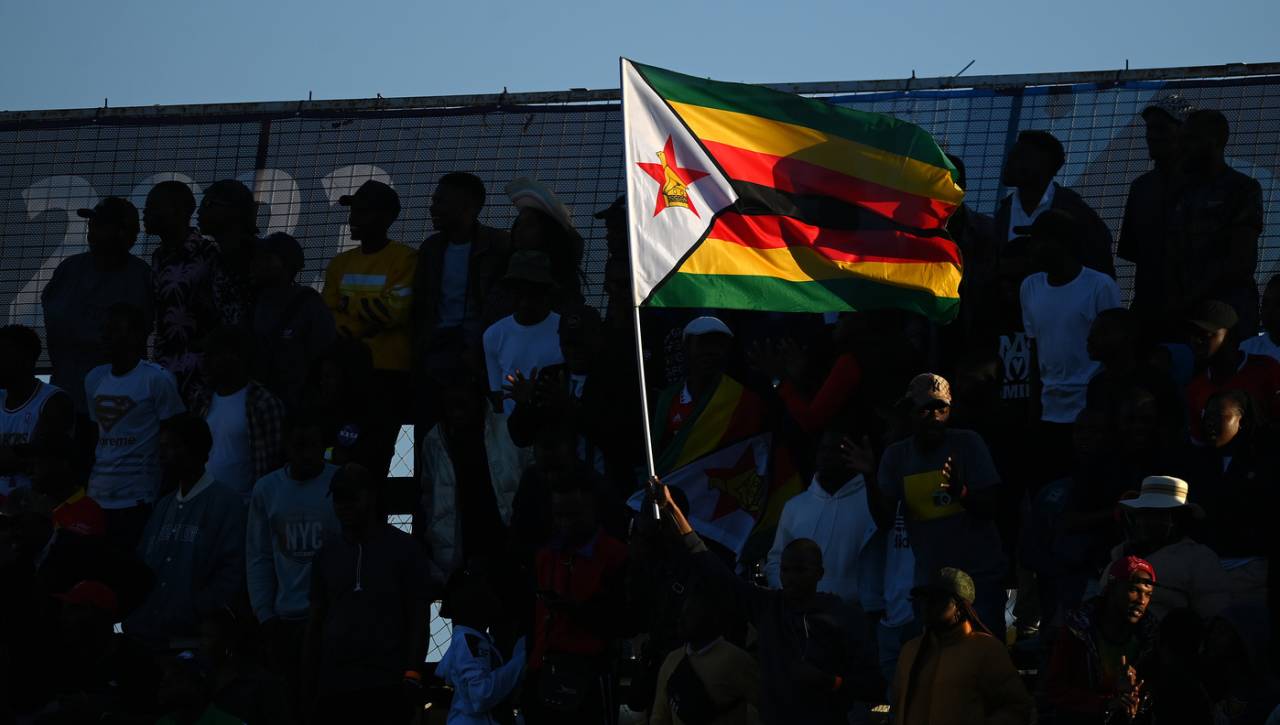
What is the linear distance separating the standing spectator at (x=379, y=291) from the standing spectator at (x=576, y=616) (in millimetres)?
2085

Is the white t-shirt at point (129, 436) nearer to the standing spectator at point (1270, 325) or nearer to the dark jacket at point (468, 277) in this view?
the dark jacket at point (468, 277)

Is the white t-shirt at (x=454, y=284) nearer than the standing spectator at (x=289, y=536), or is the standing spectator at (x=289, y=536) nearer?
the standing spectator at (x=289, y=536)

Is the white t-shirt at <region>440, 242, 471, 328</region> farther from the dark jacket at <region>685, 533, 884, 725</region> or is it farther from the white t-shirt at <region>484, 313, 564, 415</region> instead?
the dark jacket at <region>685, 533, 884, 725</region>

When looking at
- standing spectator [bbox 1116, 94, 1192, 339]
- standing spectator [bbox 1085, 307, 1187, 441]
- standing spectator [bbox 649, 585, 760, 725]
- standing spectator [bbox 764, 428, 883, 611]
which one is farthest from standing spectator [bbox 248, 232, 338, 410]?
standing spectator [bbox 1116, 94, 1192, 339]

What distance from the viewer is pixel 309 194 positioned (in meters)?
16.2

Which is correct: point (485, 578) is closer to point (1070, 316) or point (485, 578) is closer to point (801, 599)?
point (801, 599)

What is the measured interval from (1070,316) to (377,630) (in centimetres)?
418

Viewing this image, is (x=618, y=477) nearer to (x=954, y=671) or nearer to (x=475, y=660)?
(x=475, y=660)

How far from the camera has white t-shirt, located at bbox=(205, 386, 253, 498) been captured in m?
13.9

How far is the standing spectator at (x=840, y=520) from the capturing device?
12.1 metres

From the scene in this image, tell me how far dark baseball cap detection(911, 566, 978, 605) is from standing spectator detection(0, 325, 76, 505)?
594cm

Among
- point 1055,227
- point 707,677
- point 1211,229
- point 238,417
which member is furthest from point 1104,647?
point 238,417

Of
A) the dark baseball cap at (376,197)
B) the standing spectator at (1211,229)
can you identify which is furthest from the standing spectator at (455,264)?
the standing spectator at (1211,229)

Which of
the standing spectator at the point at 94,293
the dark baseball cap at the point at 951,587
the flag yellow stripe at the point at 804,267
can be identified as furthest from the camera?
the standing spectator at the point at 94,293
